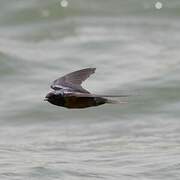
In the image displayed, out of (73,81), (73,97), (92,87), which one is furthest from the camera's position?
(92,87)

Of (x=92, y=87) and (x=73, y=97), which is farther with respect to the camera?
(x=92, y=87)

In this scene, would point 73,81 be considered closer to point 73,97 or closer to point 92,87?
point 73,97

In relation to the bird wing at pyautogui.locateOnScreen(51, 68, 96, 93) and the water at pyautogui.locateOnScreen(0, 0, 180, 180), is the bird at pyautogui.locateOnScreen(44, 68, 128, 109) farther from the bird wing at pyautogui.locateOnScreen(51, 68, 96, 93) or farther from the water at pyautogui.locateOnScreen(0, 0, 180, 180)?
the water at pyautogui.locateOnScreen(0, 0, 180, 180)

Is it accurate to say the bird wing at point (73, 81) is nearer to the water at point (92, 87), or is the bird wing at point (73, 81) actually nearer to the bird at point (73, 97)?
the bird at point (73, 97)

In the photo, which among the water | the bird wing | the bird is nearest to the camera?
the bird

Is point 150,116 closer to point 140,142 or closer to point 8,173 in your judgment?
point 140,142

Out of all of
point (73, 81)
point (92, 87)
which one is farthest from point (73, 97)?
point (92, 87)

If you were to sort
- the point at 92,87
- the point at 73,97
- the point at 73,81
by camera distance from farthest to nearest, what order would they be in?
the point at 92,87
the point at 73,81
the point at 73,97

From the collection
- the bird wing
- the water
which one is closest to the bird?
the bird wing

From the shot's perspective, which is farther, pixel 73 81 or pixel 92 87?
pixel 92 87

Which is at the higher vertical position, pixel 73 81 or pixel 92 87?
pixel 73 81
